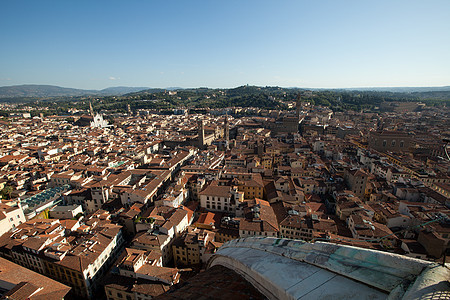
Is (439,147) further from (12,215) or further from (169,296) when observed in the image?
(12,215)

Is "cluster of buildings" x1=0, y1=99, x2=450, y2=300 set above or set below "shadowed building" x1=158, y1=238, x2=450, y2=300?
below

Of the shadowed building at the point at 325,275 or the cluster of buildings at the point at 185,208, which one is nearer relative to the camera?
the shadowed building at the point at 325,275

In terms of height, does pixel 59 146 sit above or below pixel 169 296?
below

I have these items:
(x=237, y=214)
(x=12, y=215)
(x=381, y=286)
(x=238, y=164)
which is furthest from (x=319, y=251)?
(x=238, y=164)

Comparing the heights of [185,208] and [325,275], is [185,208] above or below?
below

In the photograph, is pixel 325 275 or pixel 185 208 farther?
pixel 185 208

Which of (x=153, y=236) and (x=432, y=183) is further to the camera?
(x=432, y=183)

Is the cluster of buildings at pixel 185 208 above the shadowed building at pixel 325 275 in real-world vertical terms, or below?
below

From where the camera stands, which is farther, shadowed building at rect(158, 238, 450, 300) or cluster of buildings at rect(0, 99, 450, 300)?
cluster of buildings at rect(0, 99, 450, 300)
